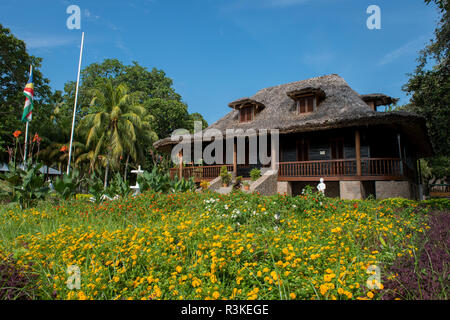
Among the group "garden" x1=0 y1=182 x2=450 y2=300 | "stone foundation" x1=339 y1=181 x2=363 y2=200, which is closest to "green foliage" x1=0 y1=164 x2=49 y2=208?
"garden" x1=0 y1=182 x2=450 y2=300

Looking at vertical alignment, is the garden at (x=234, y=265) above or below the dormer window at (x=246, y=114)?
below

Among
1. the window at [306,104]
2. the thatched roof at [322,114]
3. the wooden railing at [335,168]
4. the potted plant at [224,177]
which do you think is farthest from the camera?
the window at [306,104]

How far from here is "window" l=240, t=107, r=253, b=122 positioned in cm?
1677

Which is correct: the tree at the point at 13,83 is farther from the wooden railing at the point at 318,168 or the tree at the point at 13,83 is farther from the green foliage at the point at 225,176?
the wooden railing at the point at 318,168

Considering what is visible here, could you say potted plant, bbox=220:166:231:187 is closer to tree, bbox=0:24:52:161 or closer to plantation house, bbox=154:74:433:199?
plantation house, bbox=154:74:433:199

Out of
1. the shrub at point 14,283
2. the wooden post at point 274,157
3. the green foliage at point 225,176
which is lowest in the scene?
the shrub at point 14,283

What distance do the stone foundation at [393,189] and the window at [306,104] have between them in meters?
5.48

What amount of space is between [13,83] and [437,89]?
28.6 meters

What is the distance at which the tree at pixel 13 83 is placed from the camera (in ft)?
62.7

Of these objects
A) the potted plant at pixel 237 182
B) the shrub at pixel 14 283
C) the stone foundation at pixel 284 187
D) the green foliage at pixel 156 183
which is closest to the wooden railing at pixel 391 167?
the stone foundation at pixel 284 187

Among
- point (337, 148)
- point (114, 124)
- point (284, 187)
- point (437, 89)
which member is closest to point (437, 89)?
point (437, 89)

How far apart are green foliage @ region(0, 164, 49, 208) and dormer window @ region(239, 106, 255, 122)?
452 inches

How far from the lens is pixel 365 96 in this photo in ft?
49.1
